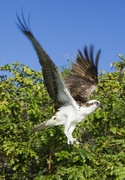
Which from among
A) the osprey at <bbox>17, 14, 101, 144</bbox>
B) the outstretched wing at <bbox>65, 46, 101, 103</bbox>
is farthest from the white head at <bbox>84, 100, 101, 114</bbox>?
the outstretched wing at <bbox>65, 46, 101, 103</bbox>

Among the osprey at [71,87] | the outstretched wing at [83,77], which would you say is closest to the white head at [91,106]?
the osprey at [71,87]

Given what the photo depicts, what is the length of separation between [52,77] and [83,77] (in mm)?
1657

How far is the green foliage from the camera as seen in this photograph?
203 inches

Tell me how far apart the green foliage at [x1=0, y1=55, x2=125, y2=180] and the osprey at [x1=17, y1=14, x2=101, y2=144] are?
0.15m

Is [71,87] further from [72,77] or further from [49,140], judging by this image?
[49,140]

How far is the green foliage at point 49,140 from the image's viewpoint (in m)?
5.14

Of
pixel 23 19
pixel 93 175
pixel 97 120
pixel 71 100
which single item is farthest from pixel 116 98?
pixel 23 19

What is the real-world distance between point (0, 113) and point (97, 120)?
1338 mm

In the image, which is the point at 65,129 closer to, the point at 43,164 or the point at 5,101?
the point at 43,164

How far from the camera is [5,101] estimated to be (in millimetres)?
6332

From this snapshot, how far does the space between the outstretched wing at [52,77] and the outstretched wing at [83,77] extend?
1.60ft

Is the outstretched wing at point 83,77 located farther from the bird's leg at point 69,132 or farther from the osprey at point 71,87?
the bird's leg at point 69,132

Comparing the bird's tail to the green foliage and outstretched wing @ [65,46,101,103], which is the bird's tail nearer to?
the green foliage

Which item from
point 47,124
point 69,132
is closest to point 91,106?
point 69,132
